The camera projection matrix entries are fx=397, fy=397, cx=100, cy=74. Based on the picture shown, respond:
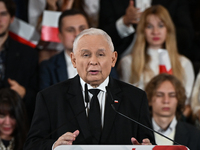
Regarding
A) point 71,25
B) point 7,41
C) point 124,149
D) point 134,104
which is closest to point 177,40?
point 71,25

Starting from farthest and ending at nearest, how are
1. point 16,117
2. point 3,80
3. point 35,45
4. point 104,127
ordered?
point 35,45 < point 3,80 < point 16,117 < point 104,127

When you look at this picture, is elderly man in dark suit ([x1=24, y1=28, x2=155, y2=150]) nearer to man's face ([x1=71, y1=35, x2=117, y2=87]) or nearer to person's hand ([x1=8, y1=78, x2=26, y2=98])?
man's face ([x1=71, y1=35, x2=117, y2=87])

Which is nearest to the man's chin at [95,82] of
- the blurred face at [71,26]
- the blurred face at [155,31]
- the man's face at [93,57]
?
the man's face at [93,57]

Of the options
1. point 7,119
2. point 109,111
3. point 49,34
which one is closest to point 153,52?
point 49,34

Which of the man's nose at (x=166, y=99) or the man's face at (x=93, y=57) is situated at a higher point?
the man's face at (x=93, y=57)

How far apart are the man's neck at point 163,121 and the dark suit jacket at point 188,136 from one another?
97 millimetres

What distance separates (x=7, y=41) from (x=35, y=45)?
0.35m

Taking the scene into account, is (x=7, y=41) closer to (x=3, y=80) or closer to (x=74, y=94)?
(x=3, y=80)

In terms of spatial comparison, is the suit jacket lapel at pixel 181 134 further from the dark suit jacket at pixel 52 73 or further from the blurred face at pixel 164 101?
the dark suit jacket at pixel 52 73

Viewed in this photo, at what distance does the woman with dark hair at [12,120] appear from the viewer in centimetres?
278

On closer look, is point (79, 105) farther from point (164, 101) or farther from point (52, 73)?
point (52, 73)

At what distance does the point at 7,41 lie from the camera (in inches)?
128

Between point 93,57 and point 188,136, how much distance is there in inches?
54.6

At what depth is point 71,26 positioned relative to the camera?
3248 millimetres
